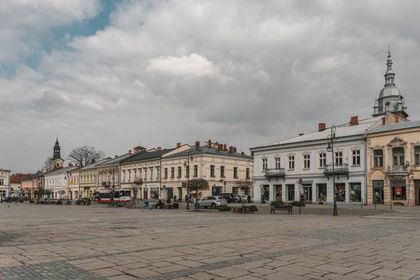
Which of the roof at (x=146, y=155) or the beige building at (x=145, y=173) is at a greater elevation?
the roof at (x=146, y=155)

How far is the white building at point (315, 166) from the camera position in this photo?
51.2 meters

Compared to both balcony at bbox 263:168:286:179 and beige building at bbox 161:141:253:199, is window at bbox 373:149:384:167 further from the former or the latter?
beige building at bbox 161:141:253:199

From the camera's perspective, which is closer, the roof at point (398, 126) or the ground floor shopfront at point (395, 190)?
the ground floor shopfront at point (395, 190)

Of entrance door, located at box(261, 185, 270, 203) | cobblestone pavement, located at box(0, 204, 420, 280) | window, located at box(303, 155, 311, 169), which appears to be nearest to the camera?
cobblestone pavement, located at box(0, 204, 420, 280)

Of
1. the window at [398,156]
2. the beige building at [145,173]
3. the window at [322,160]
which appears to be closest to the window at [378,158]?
the window at [398,156]

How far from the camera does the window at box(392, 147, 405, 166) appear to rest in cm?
4683

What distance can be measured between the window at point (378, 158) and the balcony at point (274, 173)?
1326cm

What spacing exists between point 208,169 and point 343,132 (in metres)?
24.5

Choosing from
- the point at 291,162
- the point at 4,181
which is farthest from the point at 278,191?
the point at 4,181

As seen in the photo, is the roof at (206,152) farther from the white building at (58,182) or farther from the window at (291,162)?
the white building at (58,182)

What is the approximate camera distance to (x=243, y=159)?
257 ft

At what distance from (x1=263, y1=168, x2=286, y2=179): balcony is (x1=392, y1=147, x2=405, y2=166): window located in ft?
50.8

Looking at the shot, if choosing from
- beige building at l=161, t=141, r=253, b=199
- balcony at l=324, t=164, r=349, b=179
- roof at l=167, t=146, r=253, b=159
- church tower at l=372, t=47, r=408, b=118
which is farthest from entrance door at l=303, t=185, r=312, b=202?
church tower at l=372, t=47, r=408, b=118

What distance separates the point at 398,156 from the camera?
47.2 meters
